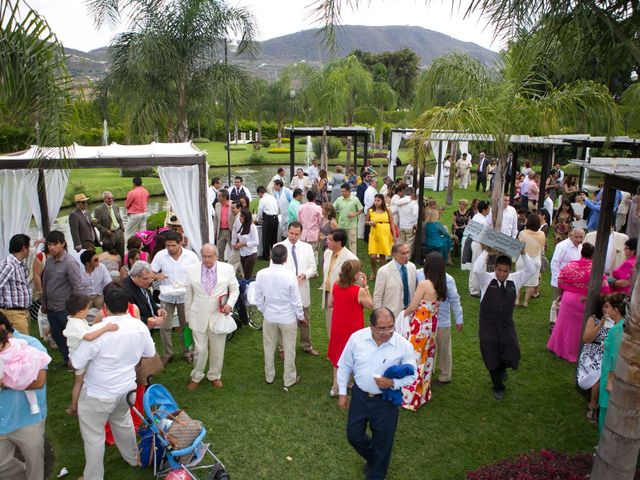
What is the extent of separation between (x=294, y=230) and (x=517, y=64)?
4.91m

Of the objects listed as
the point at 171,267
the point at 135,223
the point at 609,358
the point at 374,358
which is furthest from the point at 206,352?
the point at 135,223

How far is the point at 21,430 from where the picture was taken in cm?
397

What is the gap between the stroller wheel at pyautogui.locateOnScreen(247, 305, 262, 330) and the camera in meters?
7.95

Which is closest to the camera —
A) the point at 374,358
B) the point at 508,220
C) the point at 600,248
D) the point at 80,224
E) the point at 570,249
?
the point at 374,358

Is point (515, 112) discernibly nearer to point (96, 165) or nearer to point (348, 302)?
point (348, 302)

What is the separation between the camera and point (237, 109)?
42.9 ft

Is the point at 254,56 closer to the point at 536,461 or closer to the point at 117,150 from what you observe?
the point at 117,150

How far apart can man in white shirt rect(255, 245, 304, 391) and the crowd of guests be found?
14mm

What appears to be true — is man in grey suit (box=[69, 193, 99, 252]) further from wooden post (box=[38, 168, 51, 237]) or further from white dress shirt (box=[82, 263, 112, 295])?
white dress shirt (box=[82, 263, 112, 295])

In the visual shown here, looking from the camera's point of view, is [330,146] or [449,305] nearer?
[449,305]

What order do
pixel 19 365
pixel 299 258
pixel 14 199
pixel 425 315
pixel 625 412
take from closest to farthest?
pixel 625 412, pixel 19 365, pixel 425 315, pixel 299 258, pixel 14 199

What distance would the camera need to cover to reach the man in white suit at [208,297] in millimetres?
5828

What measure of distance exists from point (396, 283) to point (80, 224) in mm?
5912

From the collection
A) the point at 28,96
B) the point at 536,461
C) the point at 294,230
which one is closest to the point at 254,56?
the point at 294,230
